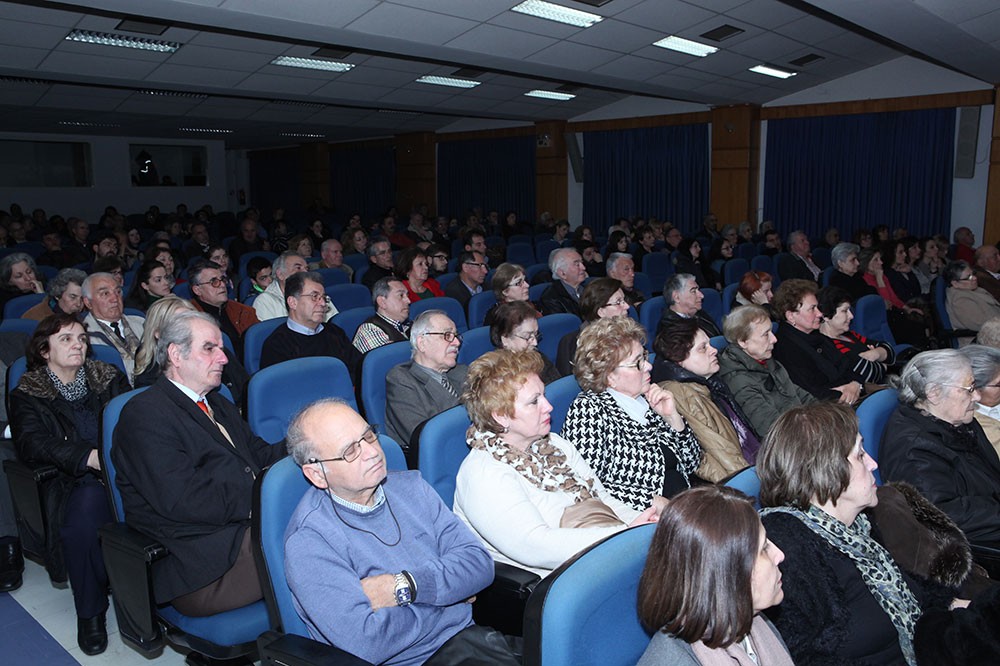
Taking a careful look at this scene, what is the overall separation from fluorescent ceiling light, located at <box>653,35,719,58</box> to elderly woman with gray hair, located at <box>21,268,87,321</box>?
Answer: 6.12 meters

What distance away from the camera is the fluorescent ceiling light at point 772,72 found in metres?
9.87

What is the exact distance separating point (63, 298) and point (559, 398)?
3053 mm

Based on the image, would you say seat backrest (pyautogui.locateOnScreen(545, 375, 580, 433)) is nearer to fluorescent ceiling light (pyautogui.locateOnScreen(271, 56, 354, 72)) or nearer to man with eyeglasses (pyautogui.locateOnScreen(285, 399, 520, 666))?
man with eyeglasses (pyautogui.locateOnScreen(285, 399, 520, 666))

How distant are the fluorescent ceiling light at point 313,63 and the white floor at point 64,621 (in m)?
6.94

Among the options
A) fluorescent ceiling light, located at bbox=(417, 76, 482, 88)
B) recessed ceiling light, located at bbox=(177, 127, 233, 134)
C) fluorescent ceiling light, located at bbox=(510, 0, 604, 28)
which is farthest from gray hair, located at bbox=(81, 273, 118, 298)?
recessed ceiling light, located at bbox=(177, 127, 233, 134)

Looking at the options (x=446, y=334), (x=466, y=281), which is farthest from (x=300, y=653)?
(x=466, y=281)

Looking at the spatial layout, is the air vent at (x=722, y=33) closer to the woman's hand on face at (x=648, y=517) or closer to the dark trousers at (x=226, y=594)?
the woman's hand on face at (x=648, y=517)

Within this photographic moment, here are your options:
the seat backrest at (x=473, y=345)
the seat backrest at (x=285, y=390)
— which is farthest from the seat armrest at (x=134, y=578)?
the seat backrest at (x=473, y=345)

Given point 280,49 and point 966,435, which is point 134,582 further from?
point 280,49

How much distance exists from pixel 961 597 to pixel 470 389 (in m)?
1.58

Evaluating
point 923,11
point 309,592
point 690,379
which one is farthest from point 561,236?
point 309,592

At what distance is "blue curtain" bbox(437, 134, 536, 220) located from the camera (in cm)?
1608

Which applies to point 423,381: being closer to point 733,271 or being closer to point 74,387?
point 74,387

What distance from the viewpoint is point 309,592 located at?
1796mm
